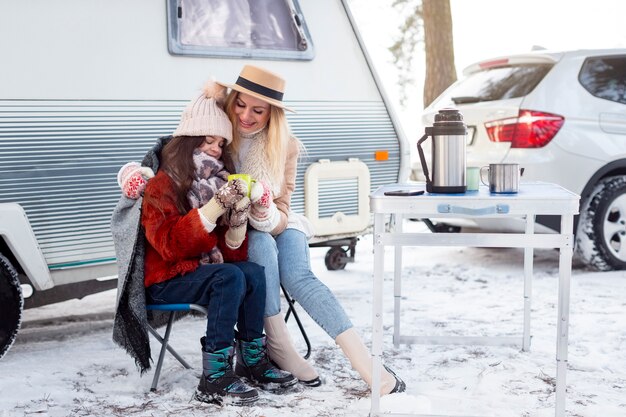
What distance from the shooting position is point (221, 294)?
371 cm

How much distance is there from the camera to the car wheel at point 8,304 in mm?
4305

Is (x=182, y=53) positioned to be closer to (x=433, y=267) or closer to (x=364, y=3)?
(x=433, y=267)

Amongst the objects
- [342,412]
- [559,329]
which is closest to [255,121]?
[342,412]

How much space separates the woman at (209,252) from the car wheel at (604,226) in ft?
10.7

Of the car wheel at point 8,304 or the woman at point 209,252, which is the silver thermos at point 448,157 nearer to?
the woman at point 209,252

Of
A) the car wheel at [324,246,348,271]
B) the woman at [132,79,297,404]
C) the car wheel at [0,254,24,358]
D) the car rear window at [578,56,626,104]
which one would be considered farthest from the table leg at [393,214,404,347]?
the car rear window at [578,56,626,104]

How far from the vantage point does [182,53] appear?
4820mm

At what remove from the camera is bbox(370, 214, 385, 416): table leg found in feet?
11.2

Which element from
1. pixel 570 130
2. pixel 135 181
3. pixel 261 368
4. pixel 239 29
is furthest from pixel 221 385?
pixel 570 130

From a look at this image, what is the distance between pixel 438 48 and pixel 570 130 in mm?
4567

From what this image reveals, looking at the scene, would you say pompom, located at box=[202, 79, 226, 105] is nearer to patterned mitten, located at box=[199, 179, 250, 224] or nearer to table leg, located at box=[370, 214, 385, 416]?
patterned mitten, located at box=[199, 179, 250, 224]

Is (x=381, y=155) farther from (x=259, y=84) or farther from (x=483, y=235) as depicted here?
(x=483, y=235)

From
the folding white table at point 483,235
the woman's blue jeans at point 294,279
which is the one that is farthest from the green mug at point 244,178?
the folding white table at point 483,235

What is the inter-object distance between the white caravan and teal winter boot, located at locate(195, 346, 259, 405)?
115 cm
